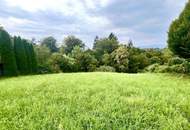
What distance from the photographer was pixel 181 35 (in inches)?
629

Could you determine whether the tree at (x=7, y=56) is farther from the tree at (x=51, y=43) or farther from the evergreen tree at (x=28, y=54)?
the tree at (x=51, y=43)

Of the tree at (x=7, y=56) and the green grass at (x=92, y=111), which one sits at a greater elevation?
the tree at (x=7, y=56)

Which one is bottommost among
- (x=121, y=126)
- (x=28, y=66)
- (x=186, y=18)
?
(x=121, y=126)

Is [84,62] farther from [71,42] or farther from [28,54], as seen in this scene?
[71,42]

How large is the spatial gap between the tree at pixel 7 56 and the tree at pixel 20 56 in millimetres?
1705

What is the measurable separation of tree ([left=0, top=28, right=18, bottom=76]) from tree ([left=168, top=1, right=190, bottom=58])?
1566cm

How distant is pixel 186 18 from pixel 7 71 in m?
17.5

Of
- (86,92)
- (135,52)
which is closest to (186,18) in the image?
(86,92)

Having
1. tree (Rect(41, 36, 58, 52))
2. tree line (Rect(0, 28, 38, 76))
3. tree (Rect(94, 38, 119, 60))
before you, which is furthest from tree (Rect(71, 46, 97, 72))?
tree (Rect(41, 36, 58, 52))

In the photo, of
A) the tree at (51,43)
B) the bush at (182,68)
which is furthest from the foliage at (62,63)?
the tree at (51,43)

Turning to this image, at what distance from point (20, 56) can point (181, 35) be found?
1813cm

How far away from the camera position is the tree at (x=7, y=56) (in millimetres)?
26005

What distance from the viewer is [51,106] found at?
6668 millimetres

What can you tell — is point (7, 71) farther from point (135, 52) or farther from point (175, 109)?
point (135, 52)
